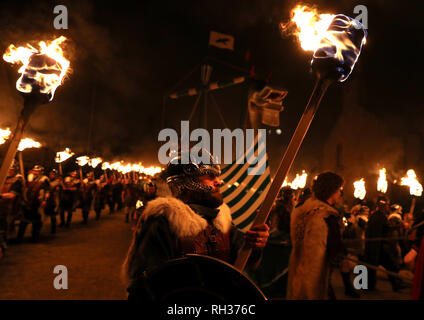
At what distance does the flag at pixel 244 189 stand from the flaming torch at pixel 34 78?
5.39 m

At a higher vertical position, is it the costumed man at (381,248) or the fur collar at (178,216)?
the fur collar at (178,216)

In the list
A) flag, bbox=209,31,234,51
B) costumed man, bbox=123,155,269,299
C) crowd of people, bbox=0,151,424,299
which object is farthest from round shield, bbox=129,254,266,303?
flag, bbox=209,31,234,51

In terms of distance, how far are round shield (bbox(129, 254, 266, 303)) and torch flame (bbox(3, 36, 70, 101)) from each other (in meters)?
2.07

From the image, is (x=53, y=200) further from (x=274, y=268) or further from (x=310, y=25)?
(x=310, y=25)

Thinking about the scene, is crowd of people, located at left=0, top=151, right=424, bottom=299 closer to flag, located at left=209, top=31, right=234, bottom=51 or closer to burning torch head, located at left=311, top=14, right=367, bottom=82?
burning torch head, located at left=311, top=14, right=367, bottom=82

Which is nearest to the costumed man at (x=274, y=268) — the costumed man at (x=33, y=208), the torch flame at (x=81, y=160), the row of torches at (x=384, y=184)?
the row of torches at (x=384, y=184)

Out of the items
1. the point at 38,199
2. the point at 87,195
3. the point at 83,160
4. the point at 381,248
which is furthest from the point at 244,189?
the point at 83,160

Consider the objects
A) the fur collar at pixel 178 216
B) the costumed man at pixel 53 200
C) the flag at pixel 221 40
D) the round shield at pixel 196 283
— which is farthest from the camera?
the costumed man at pixel 53 200

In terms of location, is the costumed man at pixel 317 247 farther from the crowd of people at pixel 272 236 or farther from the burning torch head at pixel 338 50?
the burning torch head at pixel 338 50

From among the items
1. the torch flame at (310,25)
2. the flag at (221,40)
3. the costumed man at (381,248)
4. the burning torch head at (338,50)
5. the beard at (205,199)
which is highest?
the flag at (221,40)

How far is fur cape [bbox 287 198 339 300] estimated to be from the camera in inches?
137

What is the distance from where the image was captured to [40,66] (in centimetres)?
273

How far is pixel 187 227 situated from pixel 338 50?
1.74m

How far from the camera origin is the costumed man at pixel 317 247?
348 cm
